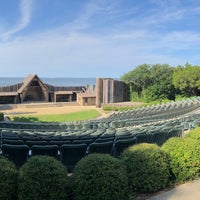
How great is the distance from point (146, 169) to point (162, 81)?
1944 inches

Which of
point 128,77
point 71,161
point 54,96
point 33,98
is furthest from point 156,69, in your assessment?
point 71,161

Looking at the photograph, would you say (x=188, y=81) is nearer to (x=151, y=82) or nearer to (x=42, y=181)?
(x=151, y=82)

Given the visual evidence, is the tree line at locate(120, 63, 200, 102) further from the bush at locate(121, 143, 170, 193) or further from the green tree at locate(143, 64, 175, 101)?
the bush at locate(121, 143, 170, 193)

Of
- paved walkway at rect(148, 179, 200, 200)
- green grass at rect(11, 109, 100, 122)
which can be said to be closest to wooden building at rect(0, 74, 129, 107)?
green grass at rect(11, 109, 100, 122)

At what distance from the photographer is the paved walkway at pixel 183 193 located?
6.29 meters

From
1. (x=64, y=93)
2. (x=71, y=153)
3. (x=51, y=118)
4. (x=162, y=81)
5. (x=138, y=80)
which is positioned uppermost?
(x=138, y=80)

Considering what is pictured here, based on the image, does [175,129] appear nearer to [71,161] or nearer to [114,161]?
[71,161]

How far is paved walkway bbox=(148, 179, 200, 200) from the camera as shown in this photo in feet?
20.6

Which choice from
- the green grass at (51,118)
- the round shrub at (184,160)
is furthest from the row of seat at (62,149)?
the green grass at (51,118)

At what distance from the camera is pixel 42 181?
540cm

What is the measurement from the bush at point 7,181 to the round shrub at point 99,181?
1.03m

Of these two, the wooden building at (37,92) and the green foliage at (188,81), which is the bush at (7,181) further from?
the wooden building at (37,92)

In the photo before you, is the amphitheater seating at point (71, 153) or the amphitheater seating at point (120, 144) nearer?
the amphitheater seating at point (71, 153)

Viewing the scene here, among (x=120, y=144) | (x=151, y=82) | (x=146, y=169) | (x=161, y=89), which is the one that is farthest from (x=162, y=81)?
(x=146, y=169)
